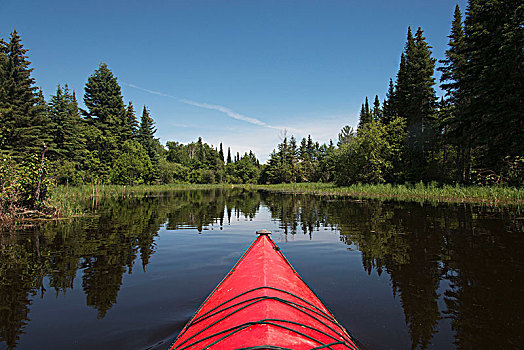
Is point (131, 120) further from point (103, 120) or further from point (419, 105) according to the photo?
point (419, 105)

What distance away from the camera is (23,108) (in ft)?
81.1

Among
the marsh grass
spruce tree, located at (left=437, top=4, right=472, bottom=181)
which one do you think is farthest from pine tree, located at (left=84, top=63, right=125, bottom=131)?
spruce tree, located at (left=437, top=4, right=472, bottom=181)

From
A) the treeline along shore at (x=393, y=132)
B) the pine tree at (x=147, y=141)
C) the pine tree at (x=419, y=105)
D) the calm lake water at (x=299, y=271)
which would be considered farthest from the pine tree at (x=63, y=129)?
the pine tree at (x=419, y=105)

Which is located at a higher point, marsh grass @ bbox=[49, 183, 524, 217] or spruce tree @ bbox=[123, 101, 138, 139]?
spruce tree @ bbox=[123, 101, 138, 139]

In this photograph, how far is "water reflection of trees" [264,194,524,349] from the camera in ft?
11.7

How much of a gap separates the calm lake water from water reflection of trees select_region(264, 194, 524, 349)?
3 cm

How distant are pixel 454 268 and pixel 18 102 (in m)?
32.4

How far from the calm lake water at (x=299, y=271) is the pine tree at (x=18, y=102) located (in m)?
19.2

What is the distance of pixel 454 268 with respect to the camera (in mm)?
5758

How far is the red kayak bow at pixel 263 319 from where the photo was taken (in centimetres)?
208

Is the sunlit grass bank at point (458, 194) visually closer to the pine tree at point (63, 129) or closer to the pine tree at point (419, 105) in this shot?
the pine tree at point (419, 105)

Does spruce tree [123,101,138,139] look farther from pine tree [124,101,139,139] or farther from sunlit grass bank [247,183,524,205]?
sunlit grass bank [247,183,524,205]

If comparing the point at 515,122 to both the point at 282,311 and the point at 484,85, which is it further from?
the point at 282,311

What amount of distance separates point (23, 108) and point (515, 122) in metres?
38.6
